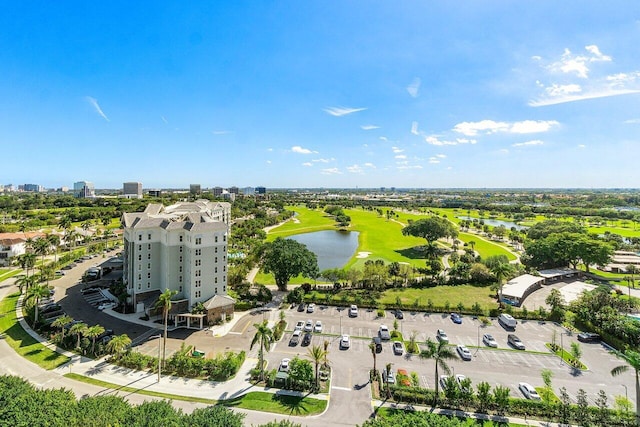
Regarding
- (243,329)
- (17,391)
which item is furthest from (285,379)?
(17,391)

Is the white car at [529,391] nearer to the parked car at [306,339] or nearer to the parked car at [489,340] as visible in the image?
the parked car at [489,340]

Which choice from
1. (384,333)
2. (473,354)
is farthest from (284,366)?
(473,354)

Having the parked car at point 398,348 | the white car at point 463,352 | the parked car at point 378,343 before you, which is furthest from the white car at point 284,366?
the white car at point 463,352

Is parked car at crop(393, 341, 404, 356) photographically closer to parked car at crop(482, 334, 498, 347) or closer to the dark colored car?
parked car at crop(482, 334, 498, 347)

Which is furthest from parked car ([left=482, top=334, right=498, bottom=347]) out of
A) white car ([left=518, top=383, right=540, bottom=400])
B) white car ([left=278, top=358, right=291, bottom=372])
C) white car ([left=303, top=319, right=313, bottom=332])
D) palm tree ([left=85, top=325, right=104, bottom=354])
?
palm tree ([left=85, top=325, right=104, bottom=354])

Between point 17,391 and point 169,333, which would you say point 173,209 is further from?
point 17,391

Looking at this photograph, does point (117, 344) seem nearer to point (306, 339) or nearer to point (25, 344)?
point (25, 344)

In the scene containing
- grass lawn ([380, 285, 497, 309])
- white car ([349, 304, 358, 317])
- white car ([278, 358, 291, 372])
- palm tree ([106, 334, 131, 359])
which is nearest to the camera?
white car ([278, 358, 291, 372])
